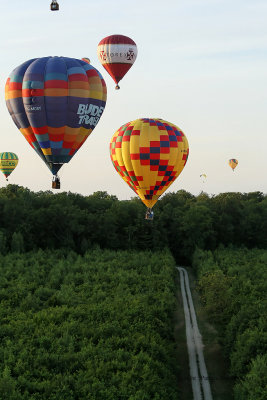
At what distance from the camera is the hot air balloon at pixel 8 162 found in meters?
94.6

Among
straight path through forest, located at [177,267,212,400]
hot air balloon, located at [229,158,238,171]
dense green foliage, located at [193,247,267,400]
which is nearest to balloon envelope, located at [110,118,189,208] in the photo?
dense green foliage, located at [193,247,267,400]

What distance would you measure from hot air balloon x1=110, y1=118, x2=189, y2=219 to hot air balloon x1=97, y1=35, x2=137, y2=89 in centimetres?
571

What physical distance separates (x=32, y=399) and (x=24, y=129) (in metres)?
24.7

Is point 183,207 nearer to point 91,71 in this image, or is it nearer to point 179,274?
point 179,274

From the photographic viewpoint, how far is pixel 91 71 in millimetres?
43531

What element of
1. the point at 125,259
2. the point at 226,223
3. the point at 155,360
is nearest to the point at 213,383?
the point at 155,360

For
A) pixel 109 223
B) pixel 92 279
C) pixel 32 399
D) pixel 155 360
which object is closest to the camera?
pixel 32 399

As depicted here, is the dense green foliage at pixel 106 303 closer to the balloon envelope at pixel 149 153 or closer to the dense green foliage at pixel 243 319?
the dense green foliage at pixel 243 319

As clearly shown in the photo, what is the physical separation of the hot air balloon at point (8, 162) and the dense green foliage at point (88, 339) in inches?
1736

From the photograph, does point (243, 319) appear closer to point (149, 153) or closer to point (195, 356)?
point (195, 356)

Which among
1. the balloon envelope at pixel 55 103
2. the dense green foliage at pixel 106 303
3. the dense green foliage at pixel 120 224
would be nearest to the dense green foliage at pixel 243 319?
the dense green foliage at pixel 106 303

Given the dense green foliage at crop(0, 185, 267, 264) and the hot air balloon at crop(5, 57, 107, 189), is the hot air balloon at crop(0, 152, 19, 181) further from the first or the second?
the hot air balloon at crop(5, 57, 107, 189)

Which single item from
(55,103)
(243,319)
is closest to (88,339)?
(243,319)

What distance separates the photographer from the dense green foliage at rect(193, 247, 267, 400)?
1158 inches
